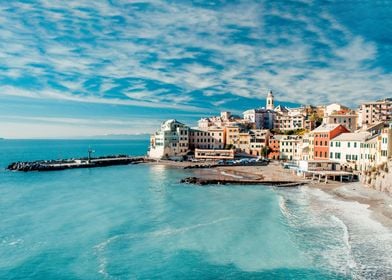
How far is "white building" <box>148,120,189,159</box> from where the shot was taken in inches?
4328

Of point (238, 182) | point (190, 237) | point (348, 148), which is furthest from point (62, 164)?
point (190, 237)

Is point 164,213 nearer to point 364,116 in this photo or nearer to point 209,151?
point 209,151

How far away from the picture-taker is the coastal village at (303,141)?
204ft

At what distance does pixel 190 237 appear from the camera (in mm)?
30312

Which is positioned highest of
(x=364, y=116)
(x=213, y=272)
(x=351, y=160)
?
(x=364, y=116)

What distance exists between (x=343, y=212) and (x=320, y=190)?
612 inches

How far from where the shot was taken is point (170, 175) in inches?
2948

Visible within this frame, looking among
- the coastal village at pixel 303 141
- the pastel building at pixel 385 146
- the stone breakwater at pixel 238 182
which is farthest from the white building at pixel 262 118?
the pastel building at pixel 385 146

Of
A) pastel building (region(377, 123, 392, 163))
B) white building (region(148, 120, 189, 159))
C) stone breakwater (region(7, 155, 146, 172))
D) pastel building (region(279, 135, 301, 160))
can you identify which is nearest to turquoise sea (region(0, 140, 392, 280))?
pastel building (region(377, 123, 392, 163))

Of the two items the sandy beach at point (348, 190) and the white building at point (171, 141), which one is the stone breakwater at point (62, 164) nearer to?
the white building at point (171, 141)

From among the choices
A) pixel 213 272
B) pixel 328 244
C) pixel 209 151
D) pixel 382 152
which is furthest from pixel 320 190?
pixel 209 151

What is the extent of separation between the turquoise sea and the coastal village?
16.0 metres

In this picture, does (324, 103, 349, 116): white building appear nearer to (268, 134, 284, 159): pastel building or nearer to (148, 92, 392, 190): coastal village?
(148, 92, 392, 190): coastal village

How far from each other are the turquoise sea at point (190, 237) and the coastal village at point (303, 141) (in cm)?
1599
